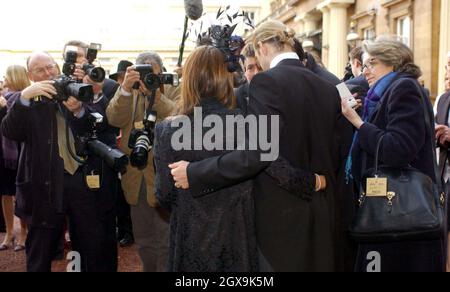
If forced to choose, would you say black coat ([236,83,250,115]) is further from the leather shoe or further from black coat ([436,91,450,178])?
the leather shoe

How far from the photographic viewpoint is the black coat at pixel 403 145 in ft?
10.8

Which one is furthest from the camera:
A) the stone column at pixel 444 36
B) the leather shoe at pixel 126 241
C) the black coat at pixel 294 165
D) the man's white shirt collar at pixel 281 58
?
the stone column at pixel 444 36

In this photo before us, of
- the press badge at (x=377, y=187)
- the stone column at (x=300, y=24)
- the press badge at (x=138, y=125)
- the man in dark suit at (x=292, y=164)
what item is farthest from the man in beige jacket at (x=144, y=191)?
the stone column at (x=300, y=24)

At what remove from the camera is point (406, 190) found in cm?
325

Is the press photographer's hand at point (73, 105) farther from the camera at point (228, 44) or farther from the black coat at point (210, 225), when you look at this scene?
the black coat at point (210, 225)

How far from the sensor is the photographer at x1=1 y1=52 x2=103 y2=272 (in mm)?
4008

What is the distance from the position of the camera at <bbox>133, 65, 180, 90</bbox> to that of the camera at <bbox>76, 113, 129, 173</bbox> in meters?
0.45

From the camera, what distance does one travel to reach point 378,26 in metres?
19.9

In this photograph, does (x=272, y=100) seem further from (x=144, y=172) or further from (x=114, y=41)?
(x=114, y=41)

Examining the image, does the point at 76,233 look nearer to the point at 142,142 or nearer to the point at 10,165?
Answer: the point at 142,142

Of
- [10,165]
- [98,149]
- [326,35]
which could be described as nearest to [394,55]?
[98,149]

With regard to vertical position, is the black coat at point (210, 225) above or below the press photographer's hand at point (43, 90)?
below

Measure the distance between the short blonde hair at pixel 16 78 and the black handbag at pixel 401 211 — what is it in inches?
185

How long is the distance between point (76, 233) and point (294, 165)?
2.09 meters
